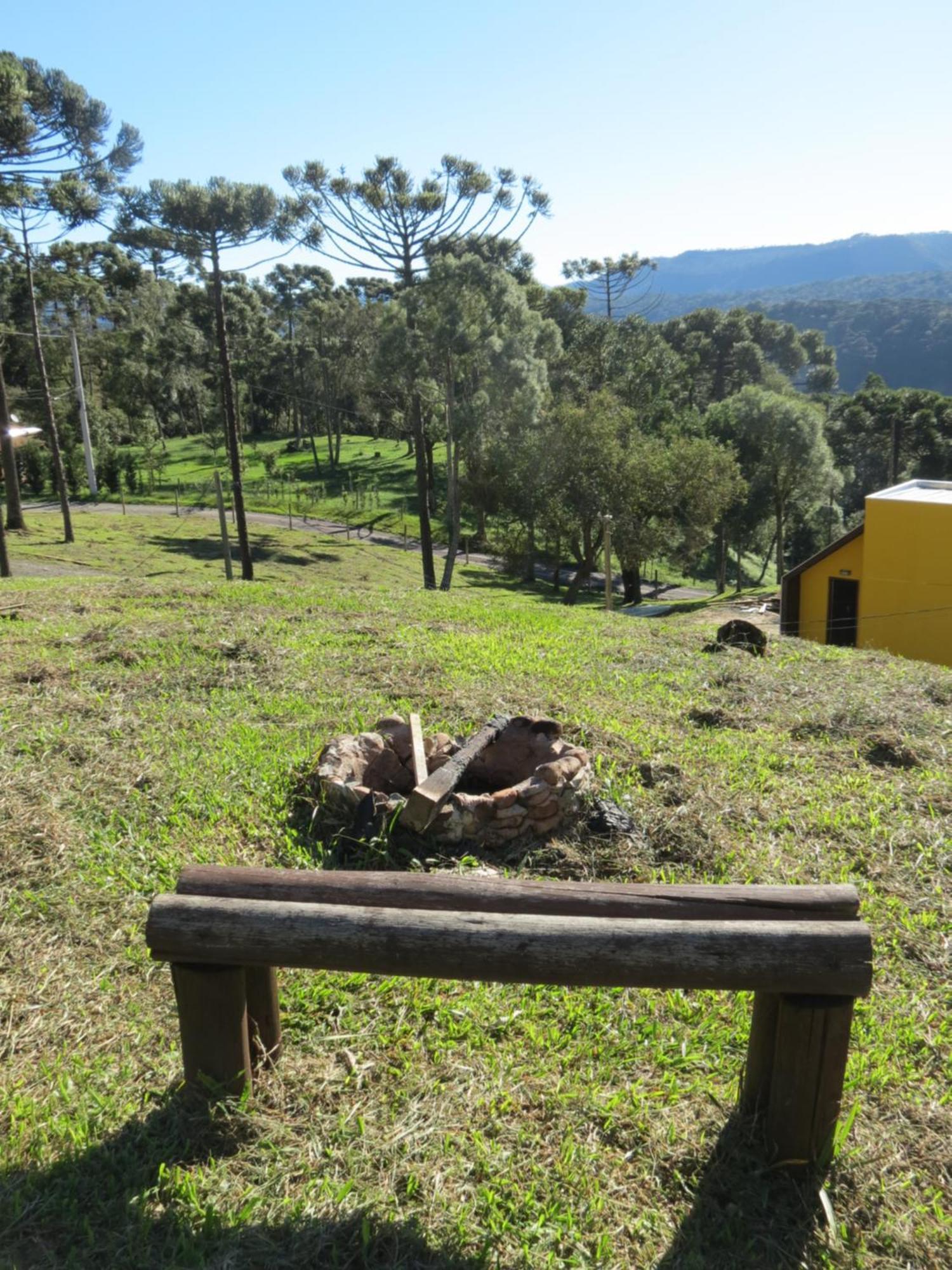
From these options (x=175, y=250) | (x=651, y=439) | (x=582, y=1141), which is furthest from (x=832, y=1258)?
(x=651, y=439)

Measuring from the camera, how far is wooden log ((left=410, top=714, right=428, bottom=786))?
183 inches

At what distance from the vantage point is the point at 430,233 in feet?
88.5

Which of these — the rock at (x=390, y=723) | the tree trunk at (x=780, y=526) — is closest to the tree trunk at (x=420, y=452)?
the tree trunk at (x=780, y=526)

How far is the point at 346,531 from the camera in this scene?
3903cm

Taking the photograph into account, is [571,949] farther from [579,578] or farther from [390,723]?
[579,578]

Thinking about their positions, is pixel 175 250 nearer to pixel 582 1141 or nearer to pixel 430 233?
pixel 430 233

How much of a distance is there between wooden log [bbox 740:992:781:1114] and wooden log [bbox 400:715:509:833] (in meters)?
1.91

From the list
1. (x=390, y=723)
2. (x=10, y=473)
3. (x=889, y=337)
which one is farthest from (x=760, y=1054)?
(x=889, y=337)

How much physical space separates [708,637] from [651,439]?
76.4 feet

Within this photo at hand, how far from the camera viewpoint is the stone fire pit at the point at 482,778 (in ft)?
14.5

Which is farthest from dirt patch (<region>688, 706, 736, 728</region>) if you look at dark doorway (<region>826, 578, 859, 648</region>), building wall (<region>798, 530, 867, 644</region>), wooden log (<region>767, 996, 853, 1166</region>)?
dark doorway (<region>826, 578, 859, 648</region>)

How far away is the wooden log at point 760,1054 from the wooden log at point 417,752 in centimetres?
212

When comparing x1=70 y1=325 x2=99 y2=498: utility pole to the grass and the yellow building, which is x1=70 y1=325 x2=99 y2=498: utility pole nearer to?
the yellow building

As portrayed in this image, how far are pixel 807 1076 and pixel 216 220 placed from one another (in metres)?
25.0
